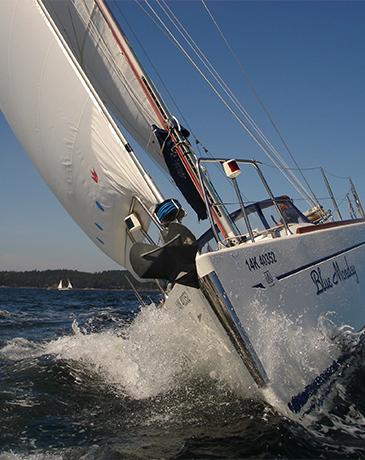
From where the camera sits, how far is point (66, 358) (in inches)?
225

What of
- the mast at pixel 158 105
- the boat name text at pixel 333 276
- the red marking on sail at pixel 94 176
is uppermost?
the mast at pixel 158 105

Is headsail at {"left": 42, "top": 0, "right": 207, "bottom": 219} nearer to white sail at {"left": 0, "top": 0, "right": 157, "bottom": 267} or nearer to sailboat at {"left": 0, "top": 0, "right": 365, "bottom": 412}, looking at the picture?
sailboat at {"left": 0, "top": 0, "right": 365, "bottom": 412}

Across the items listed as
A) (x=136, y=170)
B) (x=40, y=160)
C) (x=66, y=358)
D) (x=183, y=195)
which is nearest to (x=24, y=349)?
(x=66, y=358)

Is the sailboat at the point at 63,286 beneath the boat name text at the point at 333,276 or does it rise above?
above

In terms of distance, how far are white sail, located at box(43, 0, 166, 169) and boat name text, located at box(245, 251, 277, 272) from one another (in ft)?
8.44

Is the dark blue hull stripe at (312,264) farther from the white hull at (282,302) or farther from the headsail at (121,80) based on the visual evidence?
the headsail at (121,80)

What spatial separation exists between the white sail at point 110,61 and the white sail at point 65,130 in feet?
3.24

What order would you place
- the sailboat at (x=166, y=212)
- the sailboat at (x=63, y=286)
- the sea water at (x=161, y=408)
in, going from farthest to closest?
the sailboat at (x=63, y=286) < the sailboat at (x=166, y=212) < the sea water at (x=161, y=408)

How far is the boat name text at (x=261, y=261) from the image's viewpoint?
3686 mm

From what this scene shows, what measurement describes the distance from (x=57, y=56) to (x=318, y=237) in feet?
10.9

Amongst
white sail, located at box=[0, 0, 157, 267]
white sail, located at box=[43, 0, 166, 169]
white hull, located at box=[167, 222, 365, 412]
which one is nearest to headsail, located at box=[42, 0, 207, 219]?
white sail, located at box=[43, 0, 166, 169]

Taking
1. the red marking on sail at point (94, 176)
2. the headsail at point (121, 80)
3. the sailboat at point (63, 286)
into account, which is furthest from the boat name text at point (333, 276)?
the sailboat at point (63, 286)

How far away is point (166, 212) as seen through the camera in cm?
402

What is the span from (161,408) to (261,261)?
1.47 metres
